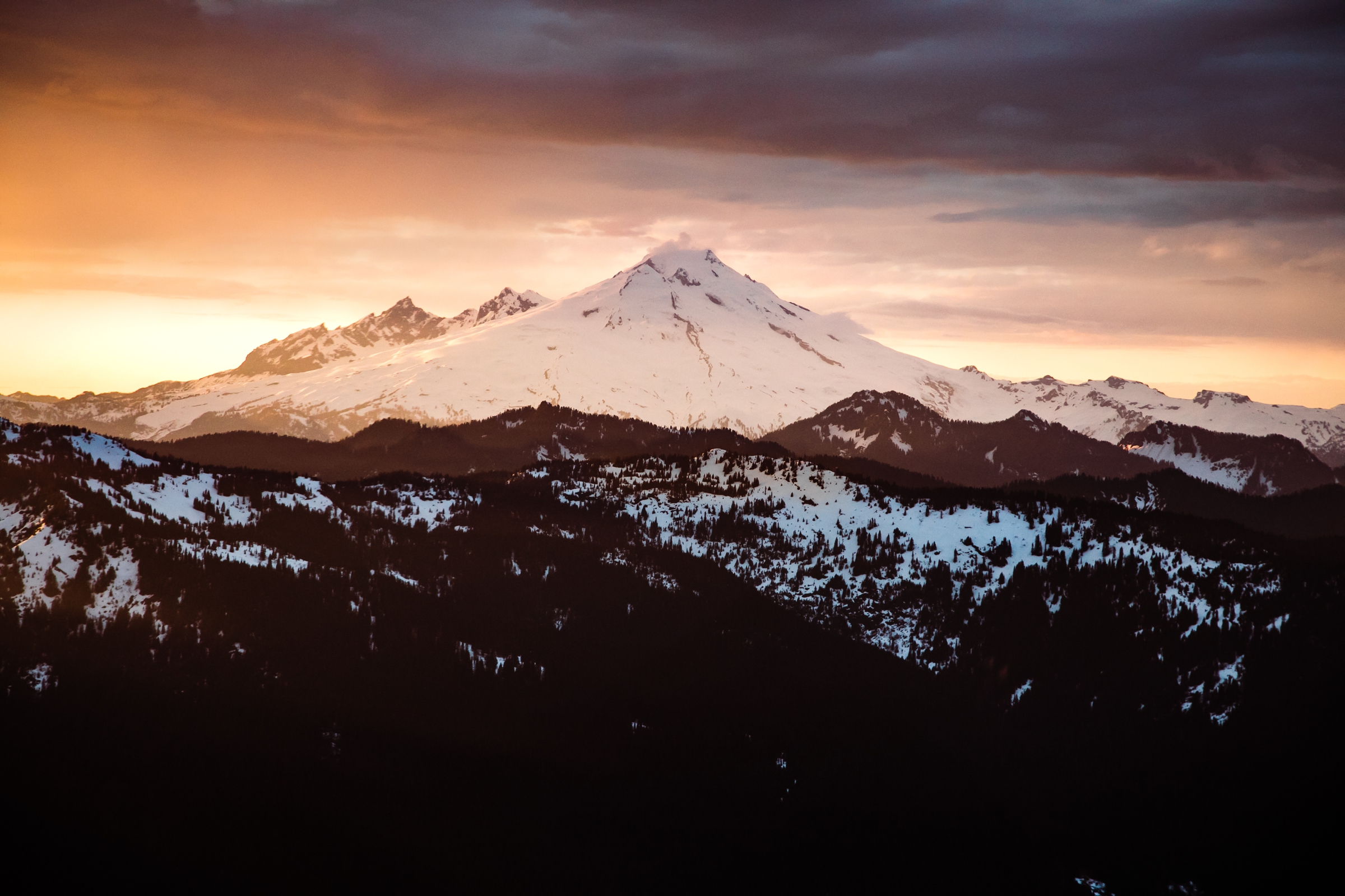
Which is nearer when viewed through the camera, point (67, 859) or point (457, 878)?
point (67, 859)

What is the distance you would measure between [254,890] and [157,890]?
15.2 metres

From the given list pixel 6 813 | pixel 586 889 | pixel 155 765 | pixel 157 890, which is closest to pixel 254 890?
pixel 157 890

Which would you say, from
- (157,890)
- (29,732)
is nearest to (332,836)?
(157,890)

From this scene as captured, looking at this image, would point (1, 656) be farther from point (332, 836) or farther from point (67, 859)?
point (332, 836)

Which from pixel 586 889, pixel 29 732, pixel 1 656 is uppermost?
pixel 1 656

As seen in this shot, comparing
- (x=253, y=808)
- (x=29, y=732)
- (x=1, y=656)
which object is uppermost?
(x=1, y=656)

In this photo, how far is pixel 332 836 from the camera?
198375mm

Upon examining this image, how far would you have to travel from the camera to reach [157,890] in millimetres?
183375

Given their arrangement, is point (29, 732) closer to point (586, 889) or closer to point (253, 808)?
point (253, 808)

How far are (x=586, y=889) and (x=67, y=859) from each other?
87.5 metres

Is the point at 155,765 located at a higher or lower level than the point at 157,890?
higher

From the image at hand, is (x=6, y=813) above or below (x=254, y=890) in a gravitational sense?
above

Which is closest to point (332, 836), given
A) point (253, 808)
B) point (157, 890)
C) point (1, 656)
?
point (253, 808)

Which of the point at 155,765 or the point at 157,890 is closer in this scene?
the point at 157,890
